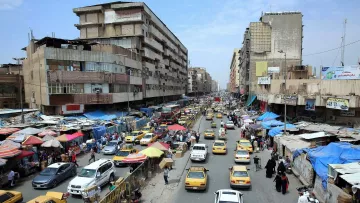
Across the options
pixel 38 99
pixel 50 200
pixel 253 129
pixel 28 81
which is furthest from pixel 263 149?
pixel 28 81

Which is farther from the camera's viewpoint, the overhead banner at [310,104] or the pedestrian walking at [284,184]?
the overhead banner at [310,104]

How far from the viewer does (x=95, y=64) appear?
133ft

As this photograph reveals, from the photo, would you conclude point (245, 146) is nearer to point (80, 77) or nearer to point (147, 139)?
point (147, 139)

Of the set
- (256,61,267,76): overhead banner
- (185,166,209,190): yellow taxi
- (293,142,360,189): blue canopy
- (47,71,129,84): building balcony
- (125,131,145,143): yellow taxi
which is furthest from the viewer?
(256,61,267,76): overhead banner

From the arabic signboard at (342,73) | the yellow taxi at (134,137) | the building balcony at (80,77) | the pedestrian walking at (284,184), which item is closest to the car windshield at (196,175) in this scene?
the pedestrian walking at (284,184)

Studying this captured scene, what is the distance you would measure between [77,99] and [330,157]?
33.9 metres

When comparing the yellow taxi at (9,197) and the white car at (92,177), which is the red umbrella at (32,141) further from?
the yellow taxi at (9,197)

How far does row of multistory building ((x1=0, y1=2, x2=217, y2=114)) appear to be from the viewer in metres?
37.7

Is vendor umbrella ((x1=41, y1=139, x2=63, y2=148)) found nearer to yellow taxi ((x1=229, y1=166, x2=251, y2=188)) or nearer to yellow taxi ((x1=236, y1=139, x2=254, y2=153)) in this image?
yellow taxi ((x1=229, y1=166, x2=251, y2=188))

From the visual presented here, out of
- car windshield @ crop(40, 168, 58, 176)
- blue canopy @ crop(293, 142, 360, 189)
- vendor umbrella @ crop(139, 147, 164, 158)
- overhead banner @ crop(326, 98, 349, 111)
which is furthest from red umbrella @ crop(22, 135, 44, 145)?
overhead banner @ crop(326, 98, 349, 111)

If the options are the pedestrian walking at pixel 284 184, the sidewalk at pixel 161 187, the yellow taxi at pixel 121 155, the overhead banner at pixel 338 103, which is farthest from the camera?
the overhead banner at pixel 338 103

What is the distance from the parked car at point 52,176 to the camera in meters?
16.0

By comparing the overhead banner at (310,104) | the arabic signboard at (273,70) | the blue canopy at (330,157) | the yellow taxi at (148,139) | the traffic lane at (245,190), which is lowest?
the traffic lane at (245,190)

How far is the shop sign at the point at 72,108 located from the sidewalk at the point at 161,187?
23432mm
